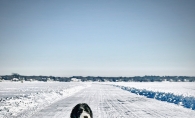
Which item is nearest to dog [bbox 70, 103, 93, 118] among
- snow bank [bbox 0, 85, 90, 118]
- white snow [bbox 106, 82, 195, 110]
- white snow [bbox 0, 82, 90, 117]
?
snow bank [bbox 0, 85, 90, 118]

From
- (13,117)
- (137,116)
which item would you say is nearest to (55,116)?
(13,117)

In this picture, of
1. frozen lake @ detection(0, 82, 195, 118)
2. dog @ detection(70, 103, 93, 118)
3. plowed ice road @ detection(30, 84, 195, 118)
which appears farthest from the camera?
frozen lake @ detection(0, 82, 195, 118)

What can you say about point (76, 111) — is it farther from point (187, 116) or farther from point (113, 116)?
point (187, 116)

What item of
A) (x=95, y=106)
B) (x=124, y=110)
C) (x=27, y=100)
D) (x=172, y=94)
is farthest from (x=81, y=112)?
(x=172, y=94)

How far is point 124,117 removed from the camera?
1345cm

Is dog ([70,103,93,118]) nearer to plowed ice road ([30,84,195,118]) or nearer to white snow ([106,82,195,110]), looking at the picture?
plowed ice road ([30,84,195,118])

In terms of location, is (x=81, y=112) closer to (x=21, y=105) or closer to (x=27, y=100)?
(x=21, y=105)

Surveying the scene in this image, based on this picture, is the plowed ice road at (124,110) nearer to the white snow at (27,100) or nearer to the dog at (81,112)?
the white snow at (27,100)

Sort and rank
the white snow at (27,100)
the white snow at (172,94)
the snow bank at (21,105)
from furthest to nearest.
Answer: the white snow at (172,94) < the white snow at (27,100) < the snow bank at (21,105)

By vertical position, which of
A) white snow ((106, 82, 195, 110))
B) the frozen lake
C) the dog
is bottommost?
the frozen lake

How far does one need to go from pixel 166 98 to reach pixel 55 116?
15.7 metres

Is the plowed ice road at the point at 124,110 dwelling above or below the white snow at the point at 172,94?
below

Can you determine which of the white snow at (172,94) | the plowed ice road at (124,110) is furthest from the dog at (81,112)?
the white snow at (172,94)

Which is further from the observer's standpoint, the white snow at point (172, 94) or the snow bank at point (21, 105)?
the white snow at point (172, 94)
